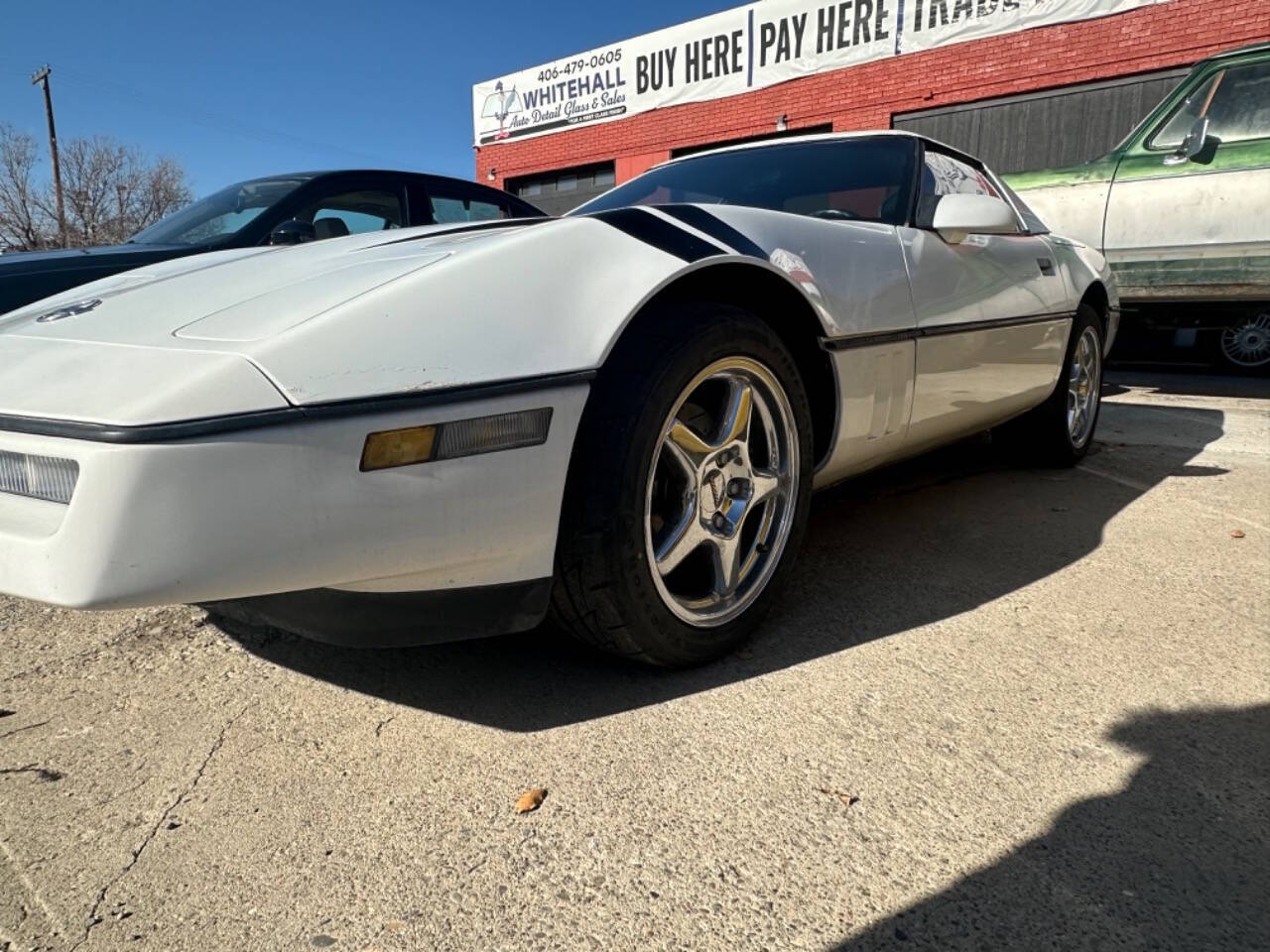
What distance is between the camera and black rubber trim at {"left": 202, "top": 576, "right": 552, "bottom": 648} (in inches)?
55.8

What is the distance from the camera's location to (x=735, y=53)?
13289mm

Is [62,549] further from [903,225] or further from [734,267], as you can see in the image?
[903,225]

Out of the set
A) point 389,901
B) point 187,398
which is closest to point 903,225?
point 187,398

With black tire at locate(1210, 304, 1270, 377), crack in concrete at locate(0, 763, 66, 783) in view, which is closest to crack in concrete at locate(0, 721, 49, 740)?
crack in concrete at locate(0, 763, 66, 783)

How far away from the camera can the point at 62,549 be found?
1.23 meters

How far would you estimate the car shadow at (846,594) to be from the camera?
5.83 feet

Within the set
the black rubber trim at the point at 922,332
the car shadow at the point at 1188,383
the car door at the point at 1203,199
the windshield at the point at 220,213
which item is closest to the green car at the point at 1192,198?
the car door at the point at 1203,199

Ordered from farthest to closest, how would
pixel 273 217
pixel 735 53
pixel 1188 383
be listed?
pixel 735 53, pixel 1188 383, pixel 273 217

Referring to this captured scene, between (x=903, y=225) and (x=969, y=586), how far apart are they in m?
1.06

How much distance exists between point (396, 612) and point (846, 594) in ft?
4.29

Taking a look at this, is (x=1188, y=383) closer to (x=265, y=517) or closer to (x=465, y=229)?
(x=465, y=229)

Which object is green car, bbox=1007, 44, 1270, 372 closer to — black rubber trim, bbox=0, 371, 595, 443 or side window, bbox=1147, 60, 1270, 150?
side window, bbox=1147, 60, 1270, 150

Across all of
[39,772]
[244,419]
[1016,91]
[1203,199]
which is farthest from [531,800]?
[1016,91]

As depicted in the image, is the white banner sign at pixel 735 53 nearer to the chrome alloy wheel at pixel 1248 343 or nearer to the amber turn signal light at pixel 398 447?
the chrome alloy wheel at pixel 1248 343
